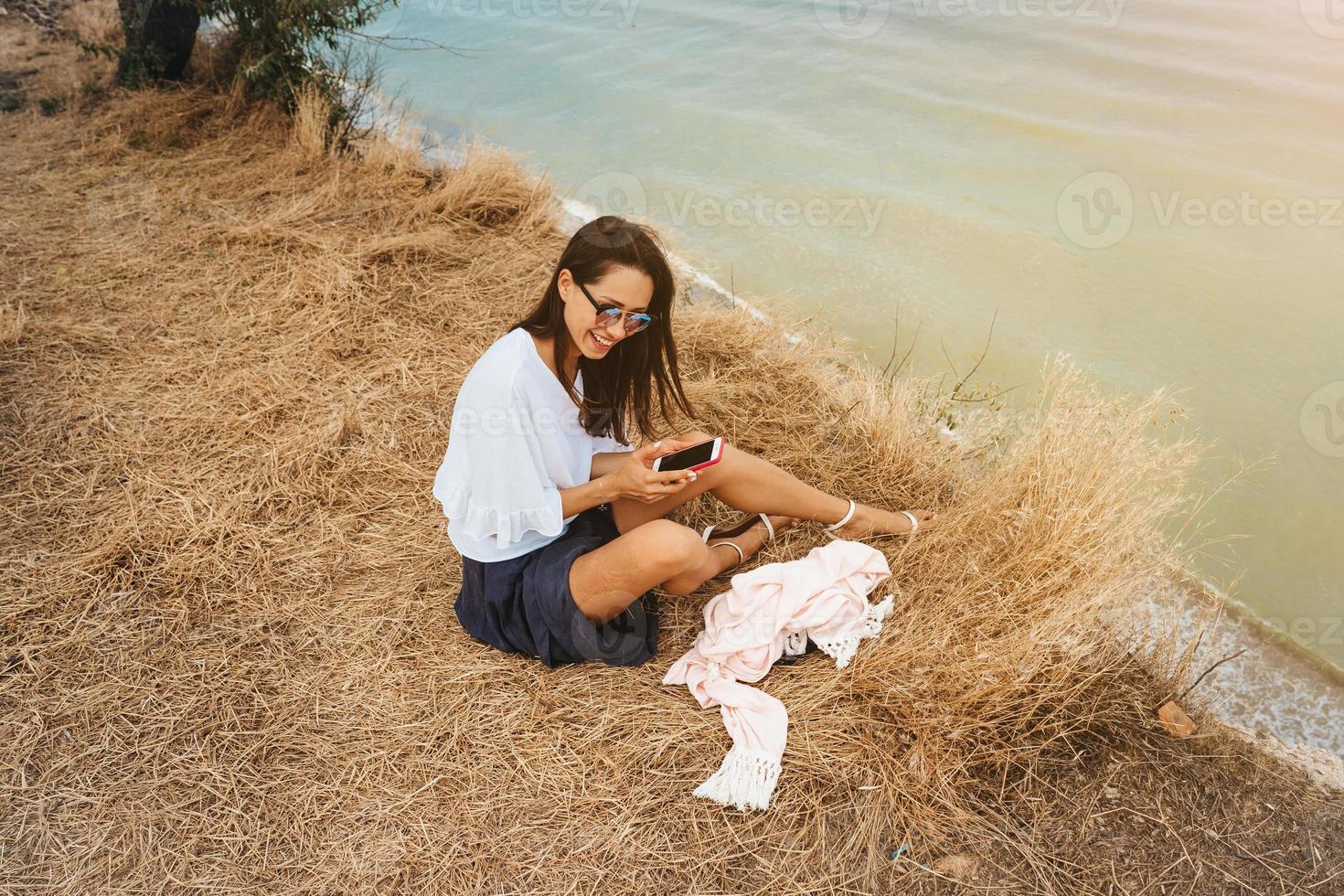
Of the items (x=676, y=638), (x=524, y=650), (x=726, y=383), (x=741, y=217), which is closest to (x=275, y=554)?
(x=524, y=650)

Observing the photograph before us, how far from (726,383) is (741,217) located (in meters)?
3.29

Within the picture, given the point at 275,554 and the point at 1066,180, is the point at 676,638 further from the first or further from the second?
the point at 1066,180

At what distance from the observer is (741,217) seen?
23.2 feet

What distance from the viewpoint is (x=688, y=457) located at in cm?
271

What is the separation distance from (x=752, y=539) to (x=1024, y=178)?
17.6ft

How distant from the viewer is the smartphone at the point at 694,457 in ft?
8.78

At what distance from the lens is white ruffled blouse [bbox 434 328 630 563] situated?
97.3 inches

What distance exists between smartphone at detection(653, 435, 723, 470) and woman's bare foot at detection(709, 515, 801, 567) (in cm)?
48

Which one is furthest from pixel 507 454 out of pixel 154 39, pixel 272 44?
pixel 154 39
